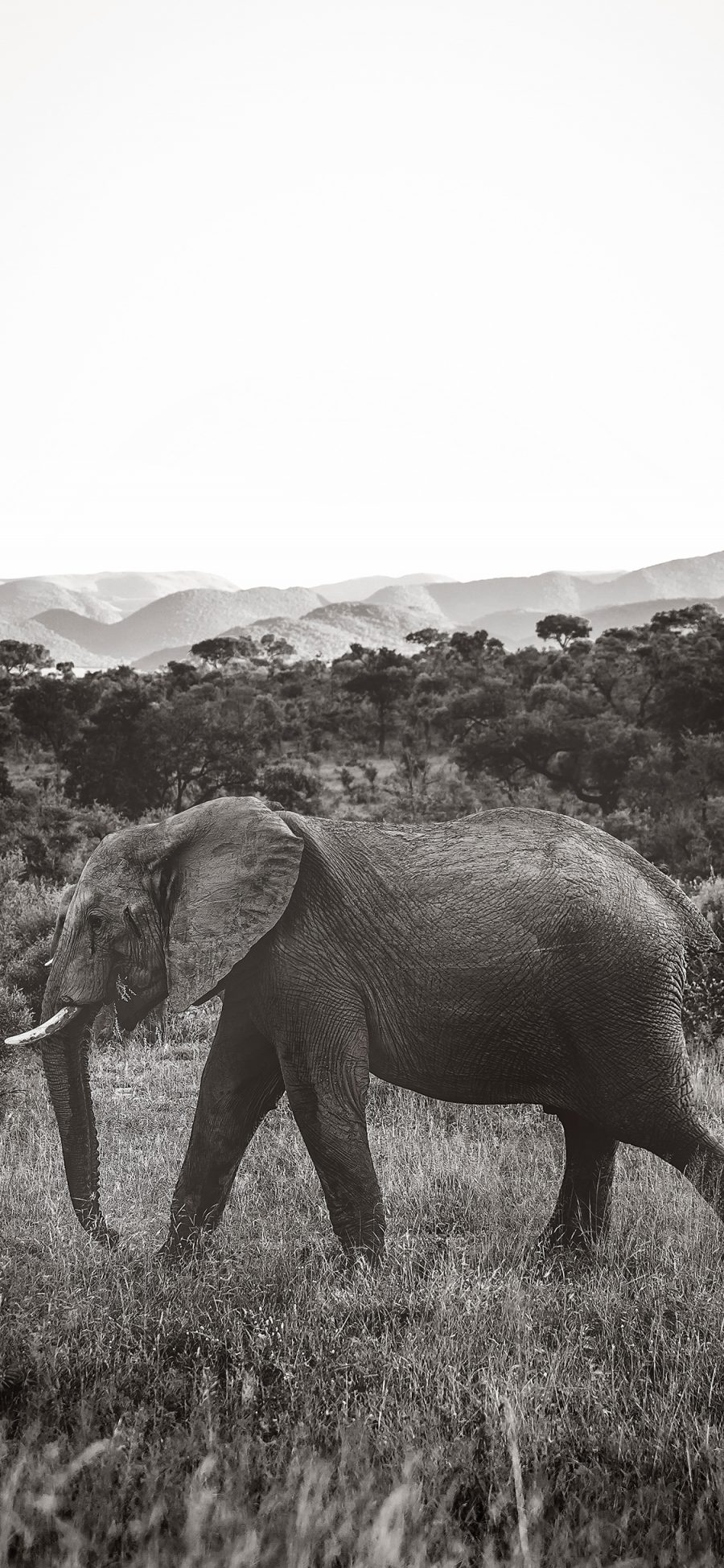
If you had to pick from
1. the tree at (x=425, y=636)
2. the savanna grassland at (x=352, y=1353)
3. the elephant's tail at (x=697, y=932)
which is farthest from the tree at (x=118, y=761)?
the tree at (x=425, y=636)

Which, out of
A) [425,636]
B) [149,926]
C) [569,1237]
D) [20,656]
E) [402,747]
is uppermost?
[20,656]

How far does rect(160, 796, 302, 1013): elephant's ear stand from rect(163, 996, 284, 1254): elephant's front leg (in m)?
0.43

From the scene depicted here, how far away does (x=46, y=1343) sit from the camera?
395 cm

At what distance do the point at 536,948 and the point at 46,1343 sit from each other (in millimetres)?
2358

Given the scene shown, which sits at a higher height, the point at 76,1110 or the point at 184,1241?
the point at 76,1110

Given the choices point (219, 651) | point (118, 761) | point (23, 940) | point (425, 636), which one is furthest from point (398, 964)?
point (425, 636)

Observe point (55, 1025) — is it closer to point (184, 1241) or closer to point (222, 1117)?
point (222, 1117)

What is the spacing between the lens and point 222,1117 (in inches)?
209

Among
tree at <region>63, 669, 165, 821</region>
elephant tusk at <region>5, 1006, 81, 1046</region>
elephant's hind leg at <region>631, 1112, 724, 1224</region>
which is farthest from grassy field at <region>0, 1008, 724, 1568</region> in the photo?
tree at <region>63, 669, 165, 821</region>

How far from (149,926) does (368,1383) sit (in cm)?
213

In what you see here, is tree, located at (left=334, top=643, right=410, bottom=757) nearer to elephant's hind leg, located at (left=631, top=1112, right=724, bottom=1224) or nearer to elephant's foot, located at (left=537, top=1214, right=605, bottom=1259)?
elephant's foot, located at (left=537, top=1214, right=605, bottom=1259)

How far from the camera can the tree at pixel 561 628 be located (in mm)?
64625

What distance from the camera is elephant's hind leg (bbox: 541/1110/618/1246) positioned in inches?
213

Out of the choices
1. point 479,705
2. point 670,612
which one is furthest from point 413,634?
point 479,705
